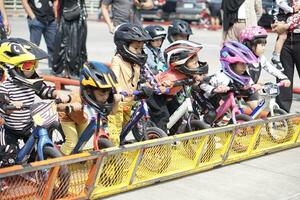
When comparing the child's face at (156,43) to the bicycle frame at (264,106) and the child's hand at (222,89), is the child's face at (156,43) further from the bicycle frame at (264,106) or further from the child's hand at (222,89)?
the bicycle frame at (264,106)

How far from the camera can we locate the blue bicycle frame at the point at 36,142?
4.74m

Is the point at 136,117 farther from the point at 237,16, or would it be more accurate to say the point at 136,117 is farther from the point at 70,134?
the point at 237,16

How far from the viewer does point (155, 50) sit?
7.07 m

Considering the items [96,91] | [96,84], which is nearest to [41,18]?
[96,91]

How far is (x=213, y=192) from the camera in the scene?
5.29 metres

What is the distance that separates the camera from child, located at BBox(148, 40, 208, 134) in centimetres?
613

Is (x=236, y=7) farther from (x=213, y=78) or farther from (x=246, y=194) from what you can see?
(x=246, y=194)

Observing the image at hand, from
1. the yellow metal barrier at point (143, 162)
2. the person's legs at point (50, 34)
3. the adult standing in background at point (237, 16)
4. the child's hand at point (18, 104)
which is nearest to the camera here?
the yellow metal barrier at point (143, 162)

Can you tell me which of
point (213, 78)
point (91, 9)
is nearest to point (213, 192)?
point (213, 78)

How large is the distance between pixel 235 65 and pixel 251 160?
1.03 meters

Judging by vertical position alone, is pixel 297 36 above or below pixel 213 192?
above

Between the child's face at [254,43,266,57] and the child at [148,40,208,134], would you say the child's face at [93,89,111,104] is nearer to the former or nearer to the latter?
the child at [148,40,208,134]

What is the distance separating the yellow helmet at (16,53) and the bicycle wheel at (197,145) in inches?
63.6

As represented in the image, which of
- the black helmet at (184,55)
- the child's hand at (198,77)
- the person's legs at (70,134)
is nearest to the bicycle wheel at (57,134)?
the person's legs at (70,134)
